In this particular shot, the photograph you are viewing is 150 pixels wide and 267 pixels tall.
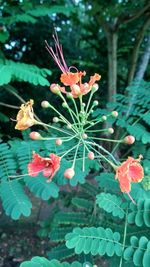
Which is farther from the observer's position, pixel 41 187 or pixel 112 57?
pixel 112 57

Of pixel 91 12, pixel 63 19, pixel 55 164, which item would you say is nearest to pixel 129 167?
pixel 55 164

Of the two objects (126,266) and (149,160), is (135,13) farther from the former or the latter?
(126,266)

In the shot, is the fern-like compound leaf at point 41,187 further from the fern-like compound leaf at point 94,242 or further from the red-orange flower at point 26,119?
the red-orange flower at point 26,119

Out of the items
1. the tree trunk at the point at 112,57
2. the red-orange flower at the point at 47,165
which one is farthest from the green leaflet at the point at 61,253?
the tree trunk at the point at 112,57

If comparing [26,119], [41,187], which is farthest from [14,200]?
[26,119]

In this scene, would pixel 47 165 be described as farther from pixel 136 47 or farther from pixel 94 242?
pixel 136 47

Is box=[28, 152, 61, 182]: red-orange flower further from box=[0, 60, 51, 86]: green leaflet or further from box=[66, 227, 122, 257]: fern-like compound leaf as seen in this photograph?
box=[0, 60, 51, 86]: green leaflet

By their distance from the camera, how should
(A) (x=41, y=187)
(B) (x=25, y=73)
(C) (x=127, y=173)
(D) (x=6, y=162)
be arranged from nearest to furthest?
(C) (x=127, y=173) < (A) (x=41, y=187) < (D) (x=6, y=162) < (B) (x=25, y=73)
